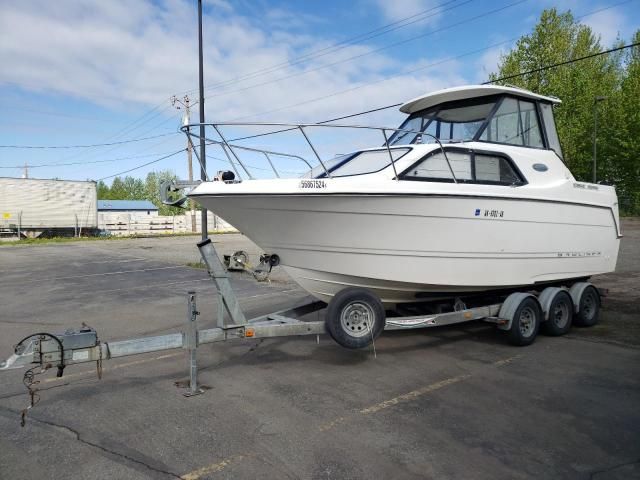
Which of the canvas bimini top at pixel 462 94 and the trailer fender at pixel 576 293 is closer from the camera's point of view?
the canvas bimini top at pixel 462 94

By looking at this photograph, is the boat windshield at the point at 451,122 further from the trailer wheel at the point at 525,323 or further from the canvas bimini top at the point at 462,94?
the trailer wheel at the point at 525,323

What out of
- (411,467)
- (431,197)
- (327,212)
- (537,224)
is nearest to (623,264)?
(537,224)

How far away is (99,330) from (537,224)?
21.1ft

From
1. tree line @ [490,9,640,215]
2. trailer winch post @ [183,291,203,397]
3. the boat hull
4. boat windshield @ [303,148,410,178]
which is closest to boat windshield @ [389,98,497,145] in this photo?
boat windshield @ [303,148,410,178]

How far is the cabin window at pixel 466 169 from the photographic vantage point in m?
5.54

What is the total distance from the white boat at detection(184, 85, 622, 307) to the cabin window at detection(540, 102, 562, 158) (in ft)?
0.24

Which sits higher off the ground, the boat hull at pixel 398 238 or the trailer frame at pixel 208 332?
the boat hull at pixel 398 238

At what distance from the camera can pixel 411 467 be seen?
10.8ft

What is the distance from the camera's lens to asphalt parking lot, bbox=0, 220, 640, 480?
332 cm

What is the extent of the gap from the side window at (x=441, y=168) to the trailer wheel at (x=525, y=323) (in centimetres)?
183

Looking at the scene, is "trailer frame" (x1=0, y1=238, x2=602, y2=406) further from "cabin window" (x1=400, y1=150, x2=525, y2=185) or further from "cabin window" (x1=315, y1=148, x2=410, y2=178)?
"cabin window" (x1=315, y1=148, x2=410, y2=178)

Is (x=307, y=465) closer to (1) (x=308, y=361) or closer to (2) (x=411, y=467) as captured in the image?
(2) (x=411, y=467)

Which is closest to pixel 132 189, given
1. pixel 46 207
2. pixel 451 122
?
pixel 46 207

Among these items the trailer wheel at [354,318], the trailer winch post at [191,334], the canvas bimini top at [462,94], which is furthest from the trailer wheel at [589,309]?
the trailer winch post at [191,334]
